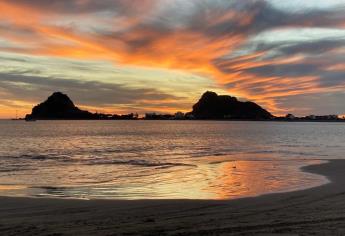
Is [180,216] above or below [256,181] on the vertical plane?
above

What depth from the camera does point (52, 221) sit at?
11.0 m

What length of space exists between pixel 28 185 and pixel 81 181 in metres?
2.83

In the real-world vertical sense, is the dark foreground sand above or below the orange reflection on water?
above

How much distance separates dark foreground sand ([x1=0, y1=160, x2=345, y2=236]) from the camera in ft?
31.6

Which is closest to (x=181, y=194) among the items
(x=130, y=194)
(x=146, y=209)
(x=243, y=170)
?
(x=130, y=194)

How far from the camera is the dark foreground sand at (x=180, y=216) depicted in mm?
9617

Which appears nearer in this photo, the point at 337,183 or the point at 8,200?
the point at 8,200

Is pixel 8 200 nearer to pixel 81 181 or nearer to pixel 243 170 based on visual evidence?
pixel 81 181

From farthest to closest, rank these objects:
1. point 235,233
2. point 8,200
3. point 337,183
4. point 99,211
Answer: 1. point 337,183
2. point 8,200
3. point 99,211
4. point 235,233

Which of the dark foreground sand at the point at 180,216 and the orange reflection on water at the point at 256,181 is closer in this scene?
the dark foreground sand at the point at 180,216

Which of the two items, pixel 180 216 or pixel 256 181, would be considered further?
pixel 256 181

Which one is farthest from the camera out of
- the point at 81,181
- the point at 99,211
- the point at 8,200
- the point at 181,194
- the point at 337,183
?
the point at 81,181

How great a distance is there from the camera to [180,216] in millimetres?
11547

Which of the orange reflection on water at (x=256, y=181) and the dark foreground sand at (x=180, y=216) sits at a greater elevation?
the dark foreground sand at (x=180, y=216)
